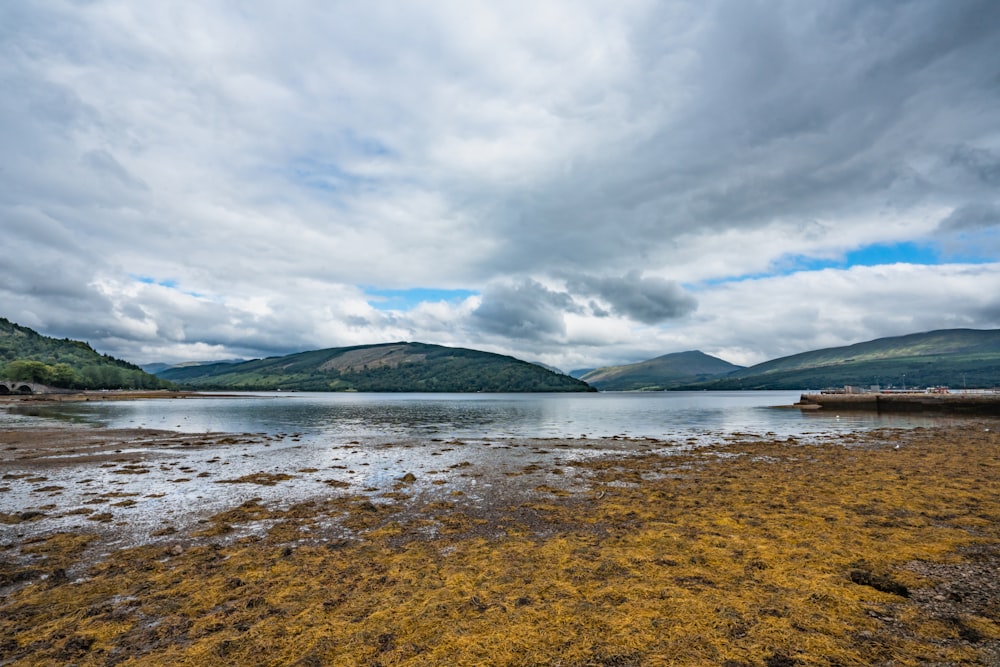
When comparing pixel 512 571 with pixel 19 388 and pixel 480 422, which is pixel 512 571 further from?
pixel 19 388

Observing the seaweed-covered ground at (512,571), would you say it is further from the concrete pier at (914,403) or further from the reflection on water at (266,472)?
the concrete pier at (914,403)

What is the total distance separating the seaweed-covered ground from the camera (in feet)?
25.5

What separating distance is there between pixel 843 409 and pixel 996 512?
85721 mm

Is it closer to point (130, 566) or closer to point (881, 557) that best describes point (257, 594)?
point (130, 566)

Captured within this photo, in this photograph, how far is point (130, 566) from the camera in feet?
39.3

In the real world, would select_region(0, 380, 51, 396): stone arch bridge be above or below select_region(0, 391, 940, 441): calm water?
above

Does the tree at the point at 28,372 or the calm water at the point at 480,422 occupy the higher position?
the tree at the point at 28,372

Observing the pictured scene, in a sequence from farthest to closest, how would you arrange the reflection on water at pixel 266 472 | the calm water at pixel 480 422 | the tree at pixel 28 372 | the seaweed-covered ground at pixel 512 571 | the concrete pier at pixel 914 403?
the tree at pixel 28 372 → the concrete pier at pixel 914 403 → the calm water at pixel 480 422 → the reflection on water at pixel 266 472 → the seaweed-covered ground at pixel 512 571

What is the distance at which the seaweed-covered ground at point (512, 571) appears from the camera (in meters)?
7.76

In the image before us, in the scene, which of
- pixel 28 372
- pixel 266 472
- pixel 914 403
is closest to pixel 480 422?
pixel 266 472

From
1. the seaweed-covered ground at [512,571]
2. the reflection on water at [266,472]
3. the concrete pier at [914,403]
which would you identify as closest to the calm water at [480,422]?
the reflection on water at [266,472]

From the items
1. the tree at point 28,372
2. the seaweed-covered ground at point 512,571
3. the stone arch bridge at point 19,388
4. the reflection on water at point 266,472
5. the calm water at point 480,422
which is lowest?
the calm water at point 480,422

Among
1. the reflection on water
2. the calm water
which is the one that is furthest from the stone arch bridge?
the reflection on water

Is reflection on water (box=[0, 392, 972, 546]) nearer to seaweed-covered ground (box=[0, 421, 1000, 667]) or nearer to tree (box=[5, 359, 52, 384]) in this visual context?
seaweed-covered ground (box=[0, 421, 1000, 667])
